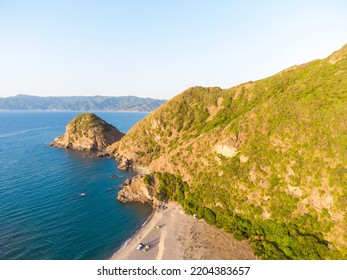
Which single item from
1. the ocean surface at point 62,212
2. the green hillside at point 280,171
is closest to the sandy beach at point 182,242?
the green hillside at point 280,171

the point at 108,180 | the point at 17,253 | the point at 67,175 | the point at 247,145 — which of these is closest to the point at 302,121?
the point at 247,145

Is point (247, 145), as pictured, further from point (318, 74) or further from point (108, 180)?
point (108, 180)

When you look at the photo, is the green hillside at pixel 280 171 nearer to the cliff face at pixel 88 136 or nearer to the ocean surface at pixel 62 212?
the ocean surface at pixel 62 212

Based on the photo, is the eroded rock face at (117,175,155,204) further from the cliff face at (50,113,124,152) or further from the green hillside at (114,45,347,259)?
the cliff face at (50,113,124,152)

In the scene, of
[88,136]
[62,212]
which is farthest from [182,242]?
[88,136]

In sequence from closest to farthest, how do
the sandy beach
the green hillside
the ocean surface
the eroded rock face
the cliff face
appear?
the sandy beach → the green hillside → the ocean surface → the eroded rock face → the cliff face

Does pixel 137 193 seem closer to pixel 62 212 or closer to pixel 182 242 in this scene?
pixel 62 212

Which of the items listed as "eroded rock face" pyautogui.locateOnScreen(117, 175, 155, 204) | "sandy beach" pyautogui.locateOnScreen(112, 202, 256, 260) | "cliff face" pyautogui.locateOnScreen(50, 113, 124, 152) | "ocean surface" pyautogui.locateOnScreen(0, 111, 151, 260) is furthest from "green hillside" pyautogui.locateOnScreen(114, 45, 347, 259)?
"cliff face" pyautogui.locateOnScreen(50, 113, 124, 152)
